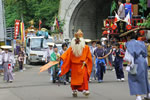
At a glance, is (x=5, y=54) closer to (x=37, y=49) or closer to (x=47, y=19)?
(x=37, y=49)

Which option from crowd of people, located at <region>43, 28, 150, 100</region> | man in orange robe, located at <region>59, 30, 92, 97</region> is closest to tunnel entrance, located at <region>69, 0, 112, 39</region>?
crowd of people, located at <region>43, 28, 150, 100</region>

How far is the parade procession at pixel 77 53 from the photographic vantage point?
10.9 m

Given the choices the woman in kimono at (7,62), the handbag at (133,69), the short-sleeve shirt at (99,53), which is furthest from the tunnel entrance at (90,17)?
the handbag at (133,69)

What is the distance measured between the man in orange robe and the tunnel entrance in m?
24.9

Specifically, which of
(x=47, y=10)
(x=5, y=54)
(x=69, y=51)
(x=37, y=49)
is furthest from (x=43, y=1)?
(x=69, y=51)

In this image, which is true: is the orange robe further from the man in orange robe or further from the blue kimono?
the blue kimono

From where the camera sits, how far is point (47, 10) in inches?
1687

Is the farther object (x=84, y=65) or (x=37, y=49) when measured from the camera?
(x=37, y=49)

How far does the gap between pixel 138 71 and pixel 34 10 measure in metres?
36.3

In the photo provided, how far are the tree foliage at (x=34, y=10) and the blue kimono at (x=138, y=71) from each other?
3246 centimetres

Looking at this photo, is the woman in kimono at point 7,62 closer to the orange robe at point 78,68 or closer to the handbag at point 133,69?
the orange robe at point 78,68

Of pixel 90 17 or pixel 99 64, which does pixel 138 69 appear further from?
pixel 90 17

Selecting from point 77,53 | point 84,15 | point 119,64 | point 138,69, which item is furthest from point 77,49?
point 84,15

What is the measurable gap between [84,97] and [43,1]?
3361cm
